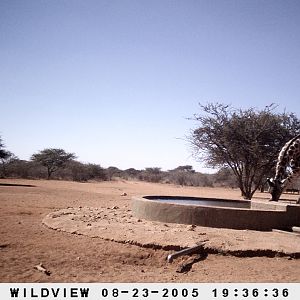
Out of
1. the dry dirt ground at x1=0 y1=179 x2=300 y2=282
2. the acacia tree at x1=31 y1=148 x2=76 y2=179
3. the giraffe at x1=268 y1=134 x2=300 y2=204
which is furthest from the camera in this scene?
the acacia tree at x1=31 y1=148 x2=76 y2=179

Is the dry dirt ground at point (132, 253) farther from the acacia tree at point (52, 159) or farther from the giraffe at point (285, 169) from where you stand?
the acacia tree at point (52, 159)

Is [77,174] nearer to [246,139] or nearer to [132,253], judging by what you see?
[246,139]

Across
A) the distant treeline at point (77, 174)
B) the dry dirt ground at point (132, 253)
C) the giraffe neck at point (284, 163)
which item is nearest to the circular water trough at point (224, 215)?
the dry dirt ground at point (132, 253)

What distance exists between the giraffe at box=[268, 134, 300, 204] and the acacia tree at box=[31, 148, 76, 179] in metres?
40.8

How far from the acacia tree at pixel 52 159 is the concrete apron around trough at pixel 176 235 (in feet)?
134

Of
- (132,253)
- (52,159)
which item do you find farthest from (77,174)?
(132,253)

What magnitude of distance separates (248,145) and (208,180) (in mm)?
35052

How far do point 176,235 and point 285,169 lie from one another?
5.37 meters

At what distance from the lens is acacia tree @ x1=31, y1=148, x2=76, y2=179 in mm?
48469

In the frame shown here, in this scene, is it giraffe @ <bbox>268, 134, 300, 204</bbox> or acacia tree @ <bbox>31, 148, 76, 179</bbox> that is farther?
acacia tree @ <bbox>31, 148, 76, 179</bbox>

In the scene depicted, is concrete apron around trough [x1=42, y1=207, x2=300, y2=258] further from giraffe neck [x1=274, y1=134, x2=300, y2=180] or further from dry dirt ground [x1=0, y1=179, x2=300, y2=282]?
giraffe neck [x1=274, y1=134, x2=300, y2=180]

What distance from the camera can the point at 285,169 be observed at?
10922 mm

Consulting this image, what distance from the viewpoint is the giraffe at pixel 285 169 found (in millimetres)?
10492

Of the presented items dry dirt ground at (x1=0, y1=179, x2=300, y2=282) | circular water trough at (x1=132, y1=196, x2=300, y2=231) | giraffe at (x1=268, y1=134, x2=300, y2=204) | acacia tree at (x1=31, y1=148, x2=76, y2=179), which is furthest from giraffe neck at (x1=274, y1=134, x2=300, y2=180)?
acacia tree at (x1=31, y1=148, x2=76, y2=179)
